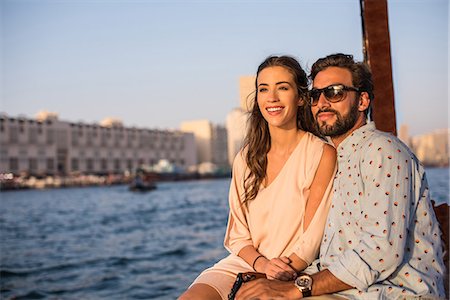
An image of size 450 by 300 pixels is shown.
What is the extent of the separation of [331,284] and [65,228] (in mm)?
13731

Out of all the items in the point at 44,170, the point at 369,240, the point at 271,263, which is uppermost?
the point at 369,240

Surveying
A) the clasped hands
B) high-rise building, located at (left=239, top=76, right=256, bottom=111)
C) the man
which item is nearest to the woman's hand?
the clasped hands

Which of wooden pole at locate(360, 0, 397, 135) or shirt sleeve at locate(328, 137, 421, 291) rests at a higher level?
wooden pole at locate(360, 0, 397, 135)

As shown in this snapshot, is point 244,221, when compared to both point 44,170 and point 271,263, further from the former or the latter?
point 44,170

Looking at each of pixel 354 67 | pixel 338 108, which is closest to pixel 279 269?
pixel 338 108

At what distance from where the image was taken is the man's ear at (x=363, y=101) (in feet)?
5.02

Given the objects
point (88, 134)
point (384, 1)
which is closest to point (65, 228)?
point (384, 1)

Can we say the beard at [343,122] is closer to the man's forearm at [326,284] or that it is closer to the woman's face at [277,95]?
the woman's face at [277,95]

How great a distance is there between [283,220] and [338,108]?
1.30 feet

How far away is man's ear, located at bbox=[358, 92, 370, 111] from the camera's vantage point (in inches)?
60.3

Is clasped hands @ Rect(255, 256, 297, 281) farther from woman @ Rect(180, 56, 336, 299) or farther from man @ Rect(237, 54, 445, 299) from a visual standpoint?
man @ Rect(237, 54, 445, 299)

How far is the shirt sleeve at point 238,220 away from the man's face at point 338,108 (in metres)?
0.41

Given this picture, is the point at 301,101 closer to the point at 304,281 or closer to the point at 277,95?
the point at 277,95

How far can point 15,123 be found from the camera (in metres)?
52.5
